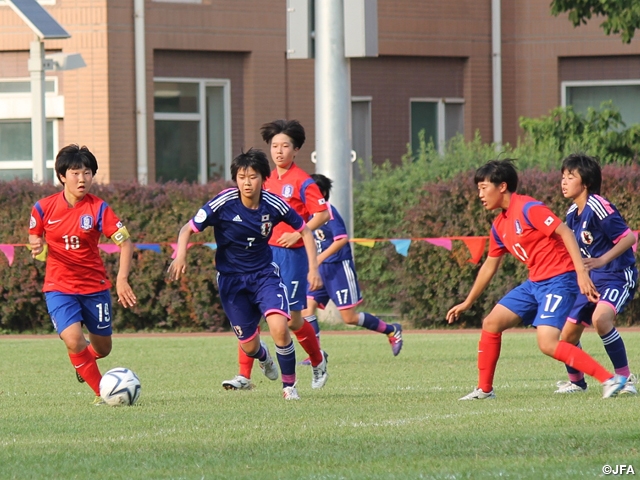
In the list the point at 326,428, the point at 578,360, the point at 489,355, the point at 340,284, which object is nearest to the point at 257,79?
the point at 340,284

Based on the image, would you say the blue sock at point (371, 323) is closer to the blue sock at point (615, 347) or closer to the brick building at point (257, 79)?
the blue sock at point (615, 347)

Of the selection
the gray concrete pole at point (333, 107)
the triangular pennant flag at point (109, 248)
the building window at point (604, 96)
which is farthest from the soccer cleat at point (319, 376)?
the building window at point (604, 96)

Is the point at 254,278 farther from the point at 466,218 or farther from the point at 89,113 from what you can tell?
the point at 89,113

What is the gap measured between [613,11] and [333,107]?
4286 mm

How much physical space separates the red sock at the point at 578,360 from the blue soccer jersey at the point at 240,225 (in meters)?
2.22

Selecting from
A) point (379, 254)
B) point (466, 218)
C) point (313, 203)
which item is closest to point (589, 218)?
point (313, 203)

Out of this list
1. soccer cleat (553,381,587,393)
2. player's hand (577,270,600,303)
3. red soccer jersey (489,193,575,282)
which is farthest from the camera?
soccer cleat (553,381,587,393)

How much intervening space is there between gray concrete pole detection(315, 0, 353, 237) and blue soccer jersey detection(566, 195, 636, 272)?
31.9 feet

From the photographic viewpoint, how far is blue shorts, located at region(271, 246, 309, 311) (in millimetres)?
11391

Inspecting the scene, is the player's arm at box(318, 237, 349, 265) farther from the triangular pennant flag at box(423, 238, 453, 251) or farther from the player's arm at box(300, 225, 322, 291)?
the triangular pennant flag at box(423, 238, 453, 251)

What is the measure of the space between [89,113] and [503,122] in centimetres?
848

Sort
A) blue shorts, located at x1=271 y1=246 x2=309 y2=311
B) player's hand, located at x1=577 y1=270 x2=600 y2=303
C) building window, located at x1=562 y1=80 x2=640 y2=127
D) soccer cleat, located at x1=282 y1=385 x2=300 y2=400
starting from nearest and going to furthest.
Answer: player's hand, located at x1=577 y1=270 x2=600 y2=303
soccer cleat, located at x1=282 y1=385 x2=300 y2=400
blue shorts, located at x1=271 y1=246 x2=309 y2=311
building window, located at x1=562 y1=80 x2=640 y2=127

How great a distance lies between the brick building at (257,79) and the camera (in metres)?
23.3

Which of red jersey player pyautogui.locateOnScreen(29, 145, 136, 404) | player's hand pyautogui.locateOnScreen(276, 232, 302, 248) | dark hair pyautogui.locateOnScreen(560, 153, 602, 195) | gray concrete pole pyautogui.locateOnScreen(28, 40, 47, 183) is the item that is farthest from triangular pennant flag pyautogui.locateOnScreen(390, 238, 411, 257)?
red jersey player pyautogui.locateOnScreen(29, 145, 136, 404)
